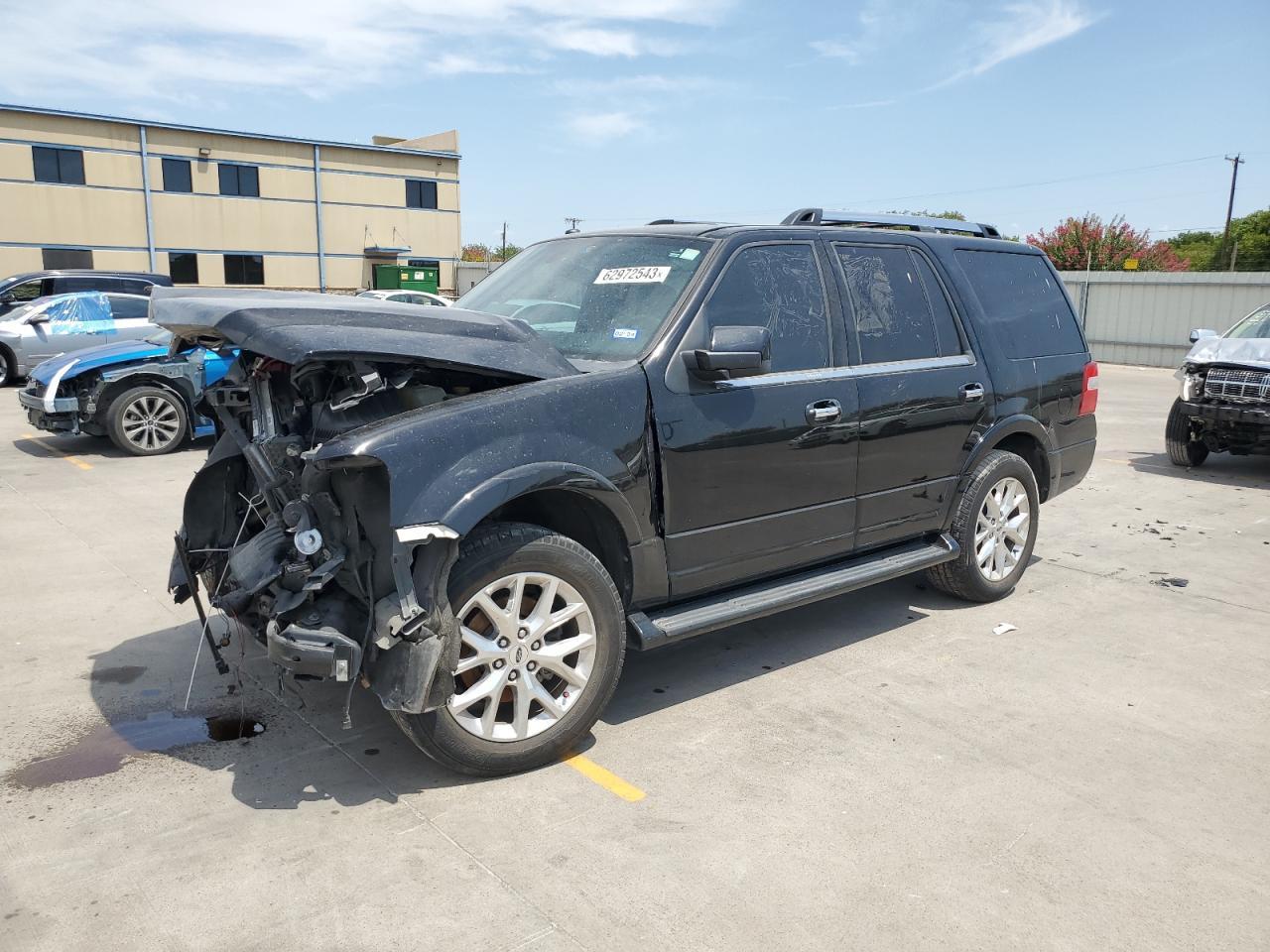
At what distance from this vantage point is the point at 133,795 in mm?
3426

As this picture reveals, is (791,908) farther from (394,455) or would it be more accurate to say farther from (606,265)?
(606,265)

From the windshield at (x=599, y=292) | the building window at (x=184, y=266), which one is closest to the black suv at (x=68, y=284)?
the windshield at (x=599, y=292)

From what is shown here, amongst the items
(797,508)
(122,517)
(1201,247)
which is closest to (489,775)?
(797,508)

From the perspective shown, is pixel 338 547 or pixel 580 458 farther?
pixel 580 458

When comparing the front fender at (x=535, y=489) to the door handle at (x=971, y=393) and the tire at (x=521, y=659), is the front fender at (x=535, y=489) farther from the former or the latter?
the door handle at (x=971, y=393)

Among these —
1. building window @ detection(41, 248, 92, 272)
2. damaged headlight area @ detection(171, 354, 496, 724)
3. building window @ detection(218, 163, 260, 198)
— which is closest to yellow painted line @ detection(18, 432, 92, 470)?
damaged headlight area @ detection(171, 354, 496, 724)

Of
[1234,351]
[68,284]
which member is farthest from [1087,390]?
[68,284]

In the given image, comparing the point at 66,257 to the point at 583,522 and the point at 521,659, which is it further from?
the point at 521,659

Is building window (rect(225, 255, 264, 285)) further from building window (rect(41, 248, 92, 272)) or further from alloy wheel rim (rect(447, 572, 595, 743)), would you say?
alloy wheel rim (rect(447, 572, 595, 743))

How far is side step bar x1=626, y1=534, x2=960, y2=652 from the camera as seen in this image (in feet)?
12.8

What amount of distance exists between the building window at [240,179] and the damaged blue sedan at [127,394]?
3070 centimetres

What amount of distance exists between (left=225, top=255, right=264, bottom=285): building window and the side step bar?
3799 cm

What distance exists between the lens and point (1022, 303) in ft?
18.8

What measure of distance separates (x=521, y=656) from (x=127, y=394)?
8026 mm
